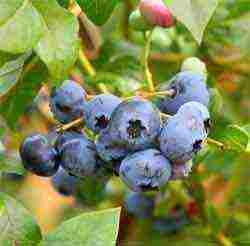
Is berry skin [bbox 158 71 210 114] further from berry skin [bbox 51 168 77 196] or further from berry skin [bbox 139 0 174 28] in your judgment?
berry skin [bbox 51 168 77 196]

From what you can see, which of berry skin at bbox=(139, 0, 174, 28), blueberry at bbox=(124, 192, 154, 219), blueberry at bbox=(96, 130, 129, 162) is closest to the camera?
blueberry at bbox=(96, 130, 129, 162)

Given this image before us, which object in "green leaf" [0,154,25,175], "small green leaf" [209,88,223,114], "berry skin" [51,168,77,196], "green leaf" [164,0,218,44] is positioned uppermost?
"green leaf" [164,0,218,44]

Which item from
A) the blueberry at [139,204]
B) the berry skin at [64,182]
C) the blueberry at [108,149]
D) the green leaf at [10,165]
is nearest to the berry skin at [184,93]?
the blueberry at [108,149]

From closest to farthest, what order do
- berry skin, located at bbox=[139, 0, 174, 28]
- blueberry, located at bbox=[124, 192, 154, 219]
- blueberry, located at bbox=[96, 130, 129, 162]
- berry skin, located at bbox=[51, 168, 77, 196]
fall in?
Result: blueberry, located at bbox=[96, 130, 129, 162]
berry skin, located at bbox=[139, 0, 174, 28]
berry skin, located at bbox=[51, 168, 77, 196]
blueberry, located at bbox=[124, 192, 154, 219]

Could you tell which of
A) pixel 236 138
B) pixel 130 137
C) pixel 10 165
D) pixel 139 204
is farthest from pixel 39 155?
pixel 139 204

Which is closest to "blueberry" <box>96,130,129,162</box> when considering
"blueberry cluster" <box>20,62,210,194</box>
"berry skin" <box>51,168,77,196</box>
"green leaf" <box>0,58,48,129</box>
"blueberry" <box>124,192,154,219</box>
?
"blueberry cluster" <box>20,62,210,194</box>

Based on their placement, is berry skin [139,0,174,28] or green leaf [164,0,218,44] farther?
berry skin [139,0,174,28]

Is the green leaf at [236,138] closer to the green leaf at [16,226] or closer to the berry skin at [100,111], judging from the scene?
the berry skin at [100,111]
